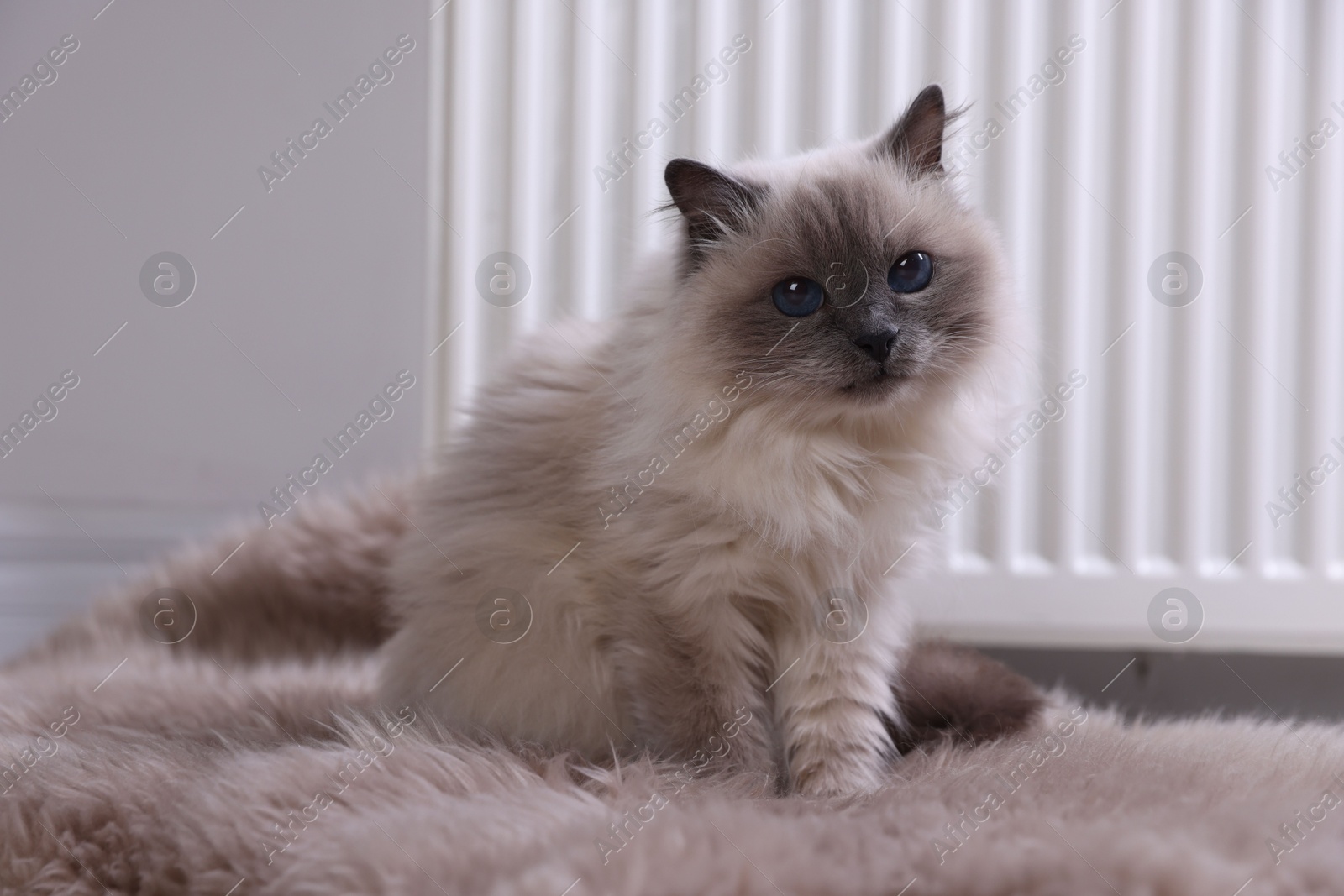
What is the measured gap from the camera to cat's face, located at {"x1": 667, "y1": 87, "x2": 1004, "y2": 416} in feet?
3.30

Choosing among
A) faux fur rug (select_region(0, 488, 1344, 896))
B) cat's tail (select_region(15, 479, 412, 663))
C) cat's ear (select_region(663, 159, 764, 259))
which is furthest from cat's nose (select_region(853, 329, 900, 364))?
cat's tail (select_region(15, 479, 412, 663))

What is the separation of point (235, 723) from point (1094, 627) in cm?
138

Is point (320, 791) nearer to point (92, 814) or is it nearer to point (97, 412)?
point (92, 814)

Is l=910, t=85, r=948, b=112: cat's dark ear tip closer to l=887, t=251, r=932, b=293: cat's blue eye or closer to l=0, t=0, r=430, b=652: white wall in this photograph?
l=887, t=251, r=932, b=293: cat's blue eye

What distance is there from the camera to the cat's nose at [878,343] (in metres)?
0.98

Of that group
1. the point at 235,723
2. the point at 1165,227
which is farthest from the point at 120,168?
the point at 1165,227

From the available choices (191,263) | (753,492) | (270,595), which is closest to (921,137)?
(753,492)

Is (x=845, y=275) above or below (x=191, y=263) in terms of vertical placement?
below

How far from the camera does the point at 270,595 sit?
1657 mm

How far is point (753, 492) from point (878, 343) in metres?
0.20

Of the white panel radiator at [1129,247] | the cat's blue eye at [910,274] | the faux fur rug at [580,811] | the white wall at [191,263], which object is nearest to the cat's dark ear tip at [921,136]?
the cat's blue eye at [910,274]

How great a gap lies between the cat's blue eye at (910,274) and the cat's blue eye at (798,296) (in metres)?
0.08

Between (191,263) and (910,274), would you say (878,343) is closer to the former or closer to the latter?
Answer: (910,274)

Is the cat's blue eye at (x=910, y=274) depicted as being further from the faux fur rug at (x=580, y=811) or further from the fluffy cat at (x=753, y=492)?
the faux fur rug at (x=580, y=811)
